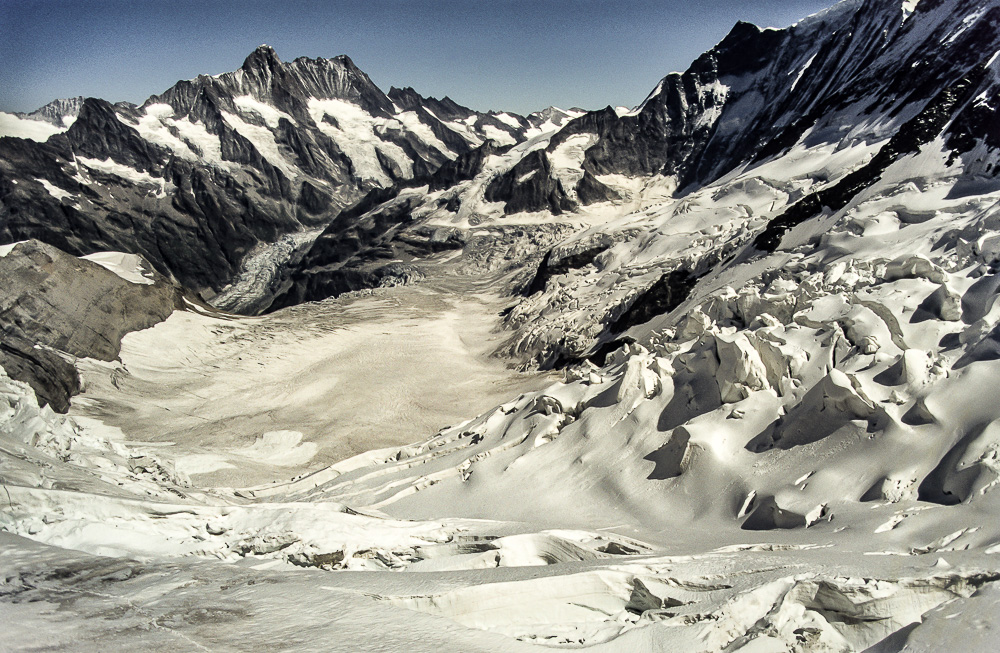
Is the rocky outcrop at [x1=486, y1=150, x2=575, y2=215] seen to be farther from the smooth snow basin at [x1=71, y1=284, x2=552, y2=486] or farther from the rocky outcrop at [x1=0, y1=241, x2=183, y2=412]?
the rocky outcrop at [x1=0, y1=241, x2=183, y2=412]

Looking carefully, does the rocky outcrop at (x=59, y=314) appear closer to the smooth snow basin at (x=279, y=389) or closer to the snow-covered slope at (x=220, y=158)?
the smooth snow basin at (x=279, y=389)

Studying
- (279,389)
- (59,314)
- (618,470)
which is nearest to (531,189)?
(279,389)

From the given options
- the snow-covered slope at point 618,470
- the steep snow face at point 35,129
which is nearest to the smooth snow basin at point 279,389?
the snow-covered slope at point 618,470

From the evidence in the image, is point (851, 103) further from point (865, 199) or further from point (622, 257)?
point (865, 199)

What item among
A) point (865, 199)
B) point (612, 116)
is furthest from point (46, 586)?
point (612, 116)

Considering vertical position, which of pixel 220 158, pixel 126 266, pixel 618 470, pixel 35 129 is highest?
pixel 35 129

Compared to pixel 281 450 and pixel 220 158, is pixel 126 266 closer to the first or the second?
pixel 281 450

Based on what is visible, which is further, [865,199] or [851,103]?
[851,103]

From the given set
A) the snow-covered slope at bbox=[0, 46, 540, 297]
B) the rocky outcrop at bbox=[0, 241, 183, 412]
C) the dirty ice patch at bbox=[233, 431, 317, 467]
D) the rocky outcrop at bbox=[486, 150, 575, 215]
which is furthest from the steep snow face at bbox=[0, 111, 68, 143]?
the dirty ice patch at bbox=[233, 431, 317, 467]
